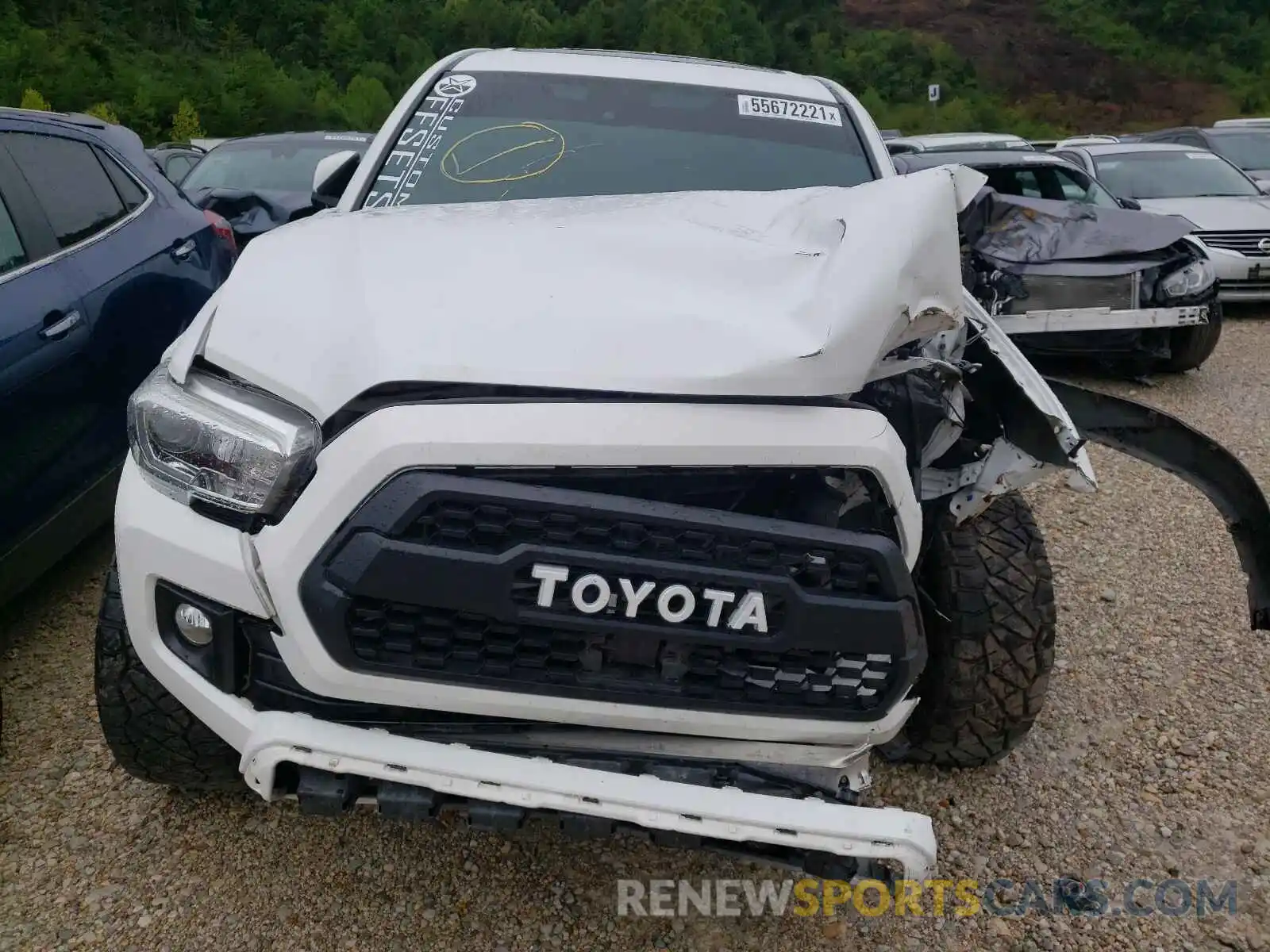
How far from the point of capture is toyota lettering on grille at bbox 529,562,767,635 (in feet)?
4.85

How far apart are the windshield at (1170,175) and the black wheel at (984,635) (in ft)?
25.3

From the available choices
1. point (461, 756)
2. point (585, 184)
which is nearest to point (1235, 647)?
point (585, 184)

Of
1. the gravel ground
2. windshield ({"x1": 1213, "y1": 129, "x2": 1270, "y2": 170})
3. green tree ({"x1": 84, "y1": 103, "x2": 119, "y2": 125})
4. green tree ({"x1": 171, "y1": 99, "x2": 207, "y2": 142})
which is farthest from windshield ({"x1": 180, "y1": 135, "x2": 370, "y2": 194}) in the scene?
green tree ({"x1": 171, "y1": 99, "x2": 207, "y2": 142})

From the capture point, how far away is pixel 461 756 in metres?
1.55

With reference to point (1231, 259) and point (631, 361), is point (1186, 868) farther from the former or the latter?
point (1231, 259)

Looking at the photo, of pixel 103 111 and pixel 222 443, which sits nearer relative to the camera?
pixel 222 443

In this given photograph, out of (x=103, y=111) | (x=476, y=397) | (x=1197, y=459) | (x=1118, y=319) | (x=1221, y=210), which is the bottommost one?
(x=103, y=111)

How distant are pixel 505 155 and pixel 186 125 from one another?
2746 cm

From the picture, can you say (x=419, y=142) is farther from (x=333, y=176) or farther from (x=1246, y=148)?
(x=1246, y=148)

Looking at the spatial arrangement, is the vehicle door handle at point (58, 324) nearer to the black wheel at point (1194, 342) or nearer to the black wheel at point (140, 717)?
the black wheel at point (140, 717)

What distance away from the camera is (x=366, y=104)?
31.9 meters

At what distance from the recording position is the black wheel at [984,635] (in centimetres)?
225

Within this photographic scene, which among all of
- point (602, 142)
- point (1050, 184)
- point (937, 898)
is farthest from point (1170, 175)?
point (937, 898)

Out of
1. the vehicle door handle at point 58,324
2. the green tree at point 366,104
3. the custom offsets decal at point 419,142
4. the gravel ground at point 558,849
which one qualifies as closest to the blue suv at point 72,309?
the vehicle door handle at point 58,324
